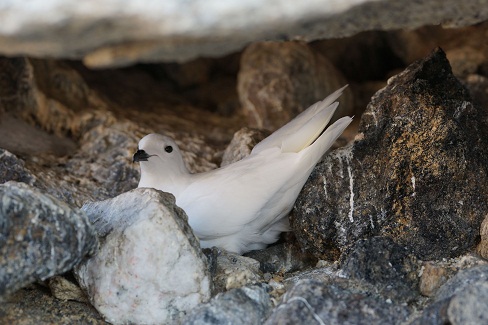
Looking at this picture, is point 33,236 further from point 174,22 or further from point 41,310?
point 174,22

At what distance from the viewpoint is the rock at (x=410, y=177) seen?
10.9 ft

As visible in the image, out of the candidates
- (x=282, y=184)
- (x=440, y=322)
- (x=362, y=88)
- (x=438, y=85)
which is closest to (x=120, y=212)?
(x=282, y=184)

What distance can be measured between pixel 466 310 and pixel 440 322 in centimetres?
12

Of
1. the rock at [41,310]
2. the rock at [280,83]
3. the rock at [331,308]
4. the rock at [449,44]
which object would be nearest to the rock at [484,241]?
the rock at [331,308]

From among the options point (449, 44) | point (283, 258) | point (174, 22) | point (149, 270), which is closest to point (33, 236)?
point (149, 270)

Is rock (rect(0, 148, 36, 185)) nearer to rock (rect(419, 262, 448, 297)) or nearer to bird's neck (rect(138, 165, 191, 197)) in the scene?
bird's neck (rect(138, 165, 191, 197))

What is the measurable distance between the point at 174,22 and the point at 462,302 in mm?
1235

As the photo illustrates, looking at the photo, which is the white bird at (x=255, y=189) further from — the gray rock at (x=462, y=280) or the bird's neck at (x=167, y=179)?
the gray rock at (x=462, y=280)

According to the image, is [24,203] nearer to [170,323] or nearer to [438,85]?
[170,323]

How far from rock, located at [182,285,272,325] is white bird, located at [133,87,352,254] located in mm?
602

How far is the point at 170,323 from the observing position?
2926 millimetres

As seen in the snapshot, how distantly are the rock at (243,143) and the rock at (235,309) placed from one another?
3.69 ft

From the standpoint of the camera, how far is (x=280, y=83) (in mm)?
4988

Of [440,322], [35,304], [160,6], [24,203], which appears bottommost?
[440,322]
